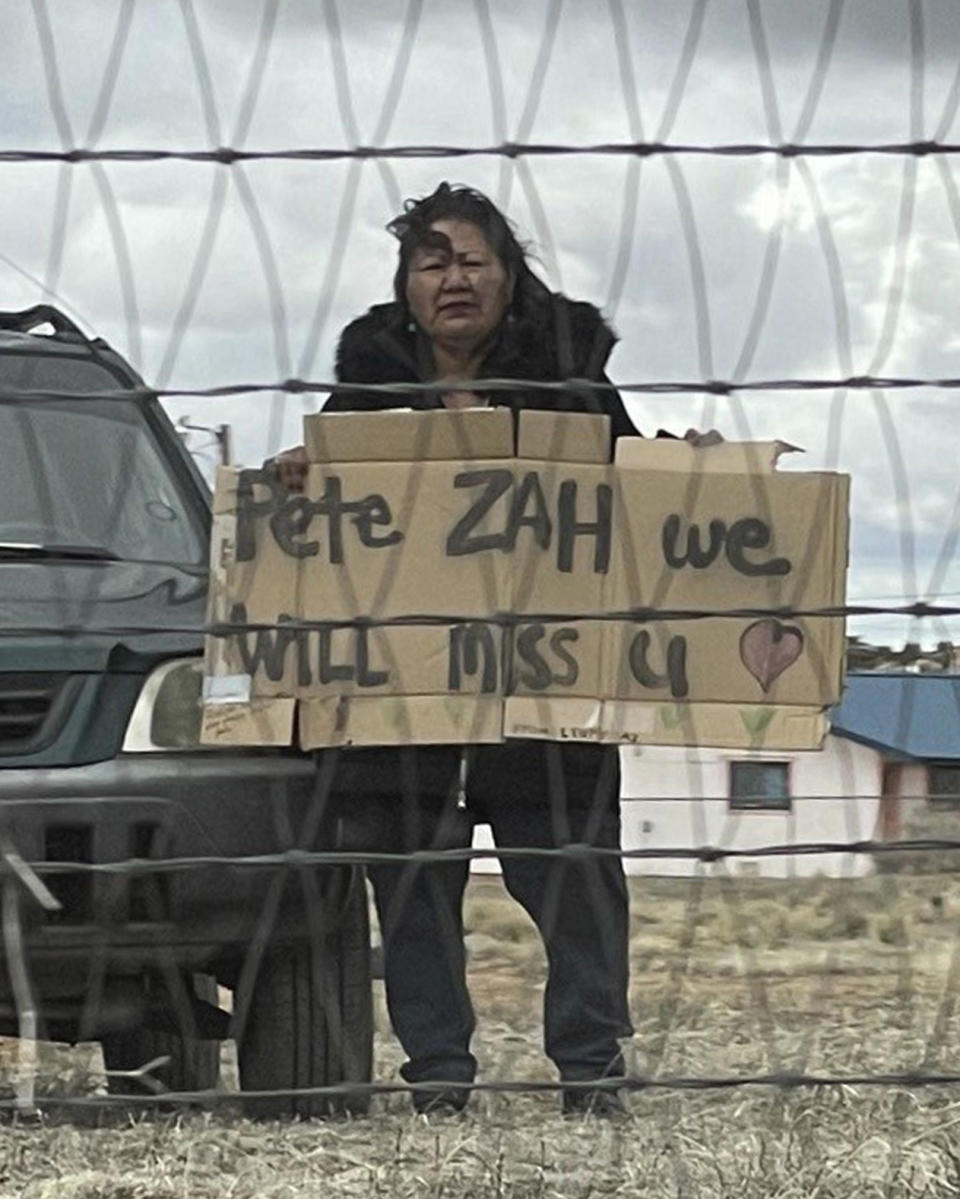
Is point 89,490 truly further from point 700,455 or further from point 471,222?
point 700,455

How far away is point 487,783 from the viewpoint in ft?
12.6

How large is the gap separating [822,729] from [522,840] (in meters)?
0.55

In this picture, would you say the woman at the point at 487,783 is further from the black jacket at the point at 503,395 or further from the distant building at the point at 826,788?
the distant building at the point at 826,788

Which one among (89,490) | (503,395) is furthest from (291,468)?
(89,490)

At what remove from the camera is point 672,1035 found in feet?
13.9

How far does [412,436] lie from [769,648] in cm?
49

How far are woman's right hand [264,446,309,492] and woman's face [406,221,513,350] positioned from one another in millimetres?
354

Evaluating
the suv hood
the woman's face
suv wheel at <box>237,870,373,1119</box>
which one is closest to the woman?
the woman's face

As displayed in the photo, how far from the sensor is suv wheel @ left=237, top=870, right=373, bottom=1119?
168 inches

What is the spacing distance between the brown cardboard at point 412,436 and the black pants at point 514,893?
1.21ft

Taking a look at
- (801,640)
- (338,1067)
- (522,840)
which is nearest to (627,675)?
(801,640)

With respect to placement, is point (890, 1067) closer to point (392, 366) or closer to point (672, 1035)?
point (672, 1035)

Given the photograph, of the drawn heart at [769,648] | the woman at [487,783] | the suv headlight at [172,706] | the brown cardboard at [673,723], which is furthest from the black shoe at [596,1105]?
the suv headlight at [172,706]

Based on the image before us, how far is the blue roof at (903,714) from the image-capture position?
11.6ft
